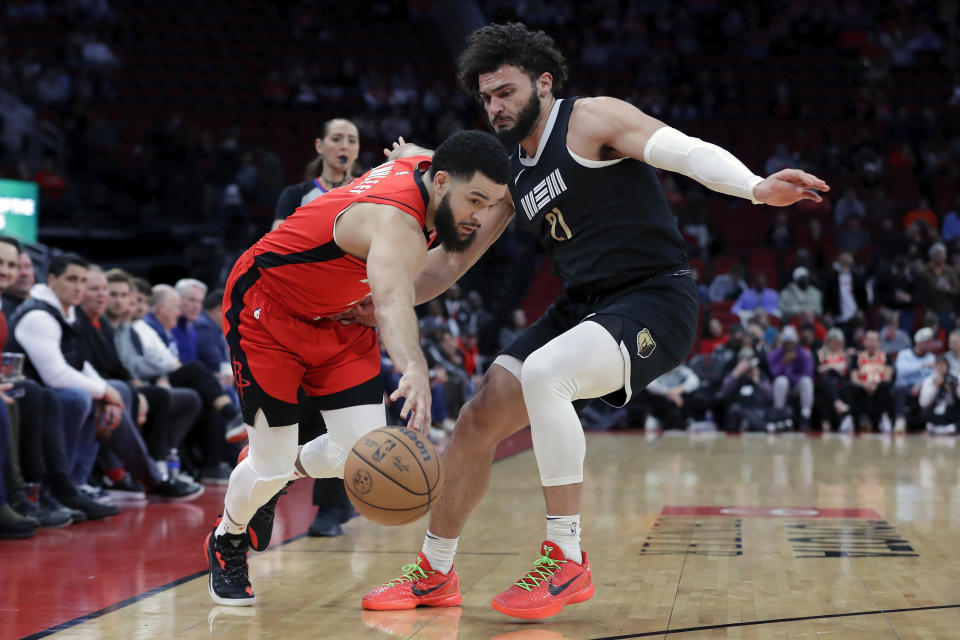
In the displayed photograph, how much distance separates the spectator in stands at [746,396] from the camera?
13500mm

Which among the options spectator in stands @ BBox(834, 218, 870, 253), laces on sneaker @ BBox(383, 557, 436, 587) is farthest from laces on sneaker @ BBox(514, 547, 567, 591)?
spectator in stands @ BBox(834, 218, 870, 253)

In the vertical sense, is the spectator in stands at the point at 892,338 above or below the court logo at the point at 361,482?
above

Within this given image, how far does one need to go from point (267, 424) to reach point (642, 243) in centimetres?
148

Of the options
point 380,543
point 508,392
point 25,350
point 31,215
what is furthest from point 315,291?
point 31,215

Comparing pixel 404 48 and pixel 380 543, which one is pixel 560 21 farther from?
pixel 380 543

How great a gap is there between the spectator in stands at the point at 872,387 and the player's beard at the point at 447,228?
436 inches

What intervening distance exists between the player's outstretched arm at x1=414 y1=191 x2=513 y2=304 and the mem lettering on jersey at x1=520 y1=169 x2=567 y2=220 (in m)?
0.16

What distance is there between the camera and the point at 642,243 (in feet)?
12.6

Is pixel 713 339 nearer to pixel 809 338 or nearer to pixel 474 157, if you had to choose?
pixel 809 338

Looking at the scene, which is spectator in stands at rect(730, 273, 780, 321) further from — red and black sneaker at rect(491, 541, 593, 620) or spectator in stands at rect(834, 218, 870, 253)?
red and black sneaker at rect(491, 541, 593, 620)

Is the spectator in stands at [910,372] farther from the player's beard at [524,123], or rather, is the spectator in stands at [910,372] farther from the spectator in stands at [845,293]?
the player's beard at [524,123]

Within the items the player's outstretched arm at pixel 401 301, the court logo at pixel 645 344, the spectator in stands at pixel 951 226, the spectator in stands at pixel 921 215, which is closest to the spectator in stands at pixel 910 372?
the spectator in stands at pixel 951 226

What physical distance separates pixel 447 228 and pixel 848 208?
50.9 ft

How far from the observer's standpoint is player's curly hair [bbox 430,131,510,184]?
11.1 feet
